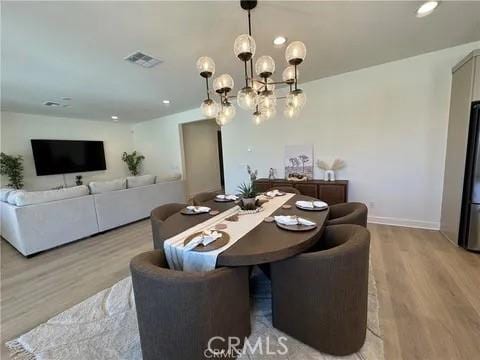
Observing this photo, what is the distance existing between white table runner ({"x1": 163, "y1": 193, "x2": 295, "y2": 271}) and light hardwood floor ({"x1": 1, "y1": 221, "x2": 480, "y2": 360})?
1.21 meters

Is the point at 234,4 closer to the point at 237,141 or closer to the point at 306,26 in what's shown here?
the point at 306,26

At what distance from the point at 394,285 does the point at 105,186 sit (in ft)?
14.3

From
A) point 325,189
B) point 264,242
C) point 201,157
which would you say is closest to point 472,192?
point 325,189

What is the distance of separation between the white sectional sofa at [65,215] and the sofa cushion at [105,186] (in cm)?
4

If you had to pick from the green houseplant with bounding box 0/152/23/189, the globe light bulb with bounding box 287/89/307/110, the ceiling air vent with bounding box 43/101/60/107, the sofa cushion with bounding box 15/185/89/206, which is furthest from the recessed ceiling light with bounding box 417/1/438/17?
the green houseplant with bounding box 0/152/23/189

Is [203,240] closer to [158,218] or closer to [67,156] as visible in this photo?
[158,218]

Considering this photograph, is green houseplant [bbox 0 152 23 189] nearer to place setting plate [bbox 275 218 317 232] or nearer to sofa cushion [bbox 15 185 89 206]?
sofa cushion [bbox 15 185 89 206]

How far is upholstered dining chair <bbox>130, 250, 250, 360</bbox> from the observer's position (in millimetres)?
1118

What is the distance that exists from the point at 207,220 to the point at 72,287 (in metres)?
1.69

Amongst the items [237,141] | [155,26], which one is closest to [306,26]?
[155,26]

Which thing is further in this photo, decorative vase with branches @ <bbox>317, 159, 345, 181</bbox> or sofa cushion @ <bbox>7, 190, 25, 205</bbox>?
decorative vase with branches @ <bbox>317, 159, 345, 181</bbox>

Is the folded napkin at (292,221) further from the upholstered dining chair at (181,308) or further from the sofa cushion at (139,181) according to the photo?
the sofa cushion at (139,181)

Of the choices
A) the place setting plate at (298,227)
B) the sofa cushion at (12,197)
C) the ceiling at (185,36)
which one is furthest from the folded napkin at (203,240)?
the sofa cushion at (12,197)

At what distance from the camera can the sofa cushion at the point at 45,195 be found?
9.76 feet
